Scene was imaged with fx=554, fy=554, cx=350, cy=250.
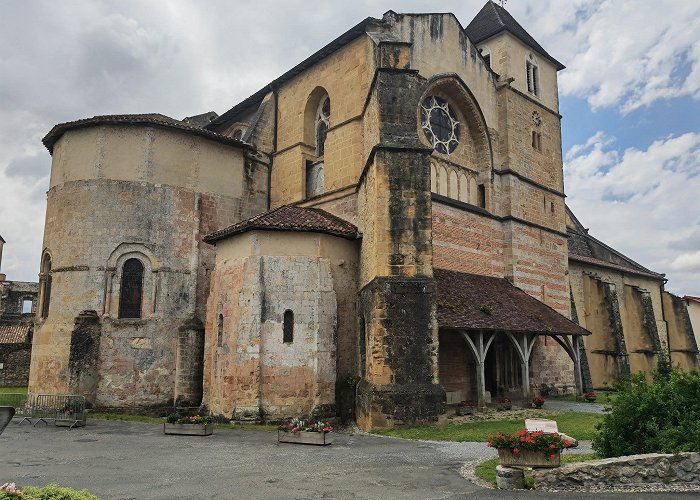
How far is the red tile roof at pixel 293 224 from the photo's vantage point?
17141 mm

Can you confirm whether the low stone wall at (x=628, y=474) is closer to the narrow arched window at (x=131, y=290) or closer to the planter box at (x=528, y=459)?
the planter box at (x=528, y=459)

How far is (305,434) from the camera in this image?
42.2ft

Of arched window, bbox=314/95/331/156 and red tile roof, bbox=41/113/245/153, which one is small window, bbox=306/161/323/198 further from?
red tile roof, bbox=41/113/245/153

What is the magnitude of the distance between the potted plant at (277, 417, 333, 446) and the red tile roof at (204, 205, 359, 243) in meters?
6.26

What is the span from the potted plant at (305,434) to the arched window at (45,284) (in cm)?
1175

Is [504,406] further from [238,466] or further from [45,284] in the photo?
[45,284]

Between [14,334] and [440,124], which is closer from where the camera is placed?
[440,124]

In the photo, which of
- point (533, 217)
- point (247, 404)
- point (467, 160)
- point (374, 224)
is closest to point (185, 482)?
point (247, 404)

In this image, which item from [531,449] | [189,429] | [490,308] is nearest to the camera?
[531,449]

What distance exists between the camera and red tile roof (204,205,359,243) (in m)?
17.1

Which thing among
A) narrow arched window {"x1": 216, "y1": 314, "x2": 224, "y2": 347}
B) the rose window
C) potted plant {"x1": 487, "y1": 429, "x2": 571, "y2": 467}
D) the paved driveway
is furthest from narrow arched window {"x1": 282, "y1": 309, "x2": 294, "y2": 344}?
the rose window

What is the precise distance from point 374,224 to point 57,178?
13.0 m

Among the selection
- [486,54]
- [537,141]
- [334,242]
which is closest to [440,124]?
[537,141]

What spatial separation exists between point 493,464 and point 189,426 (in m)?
8.12
